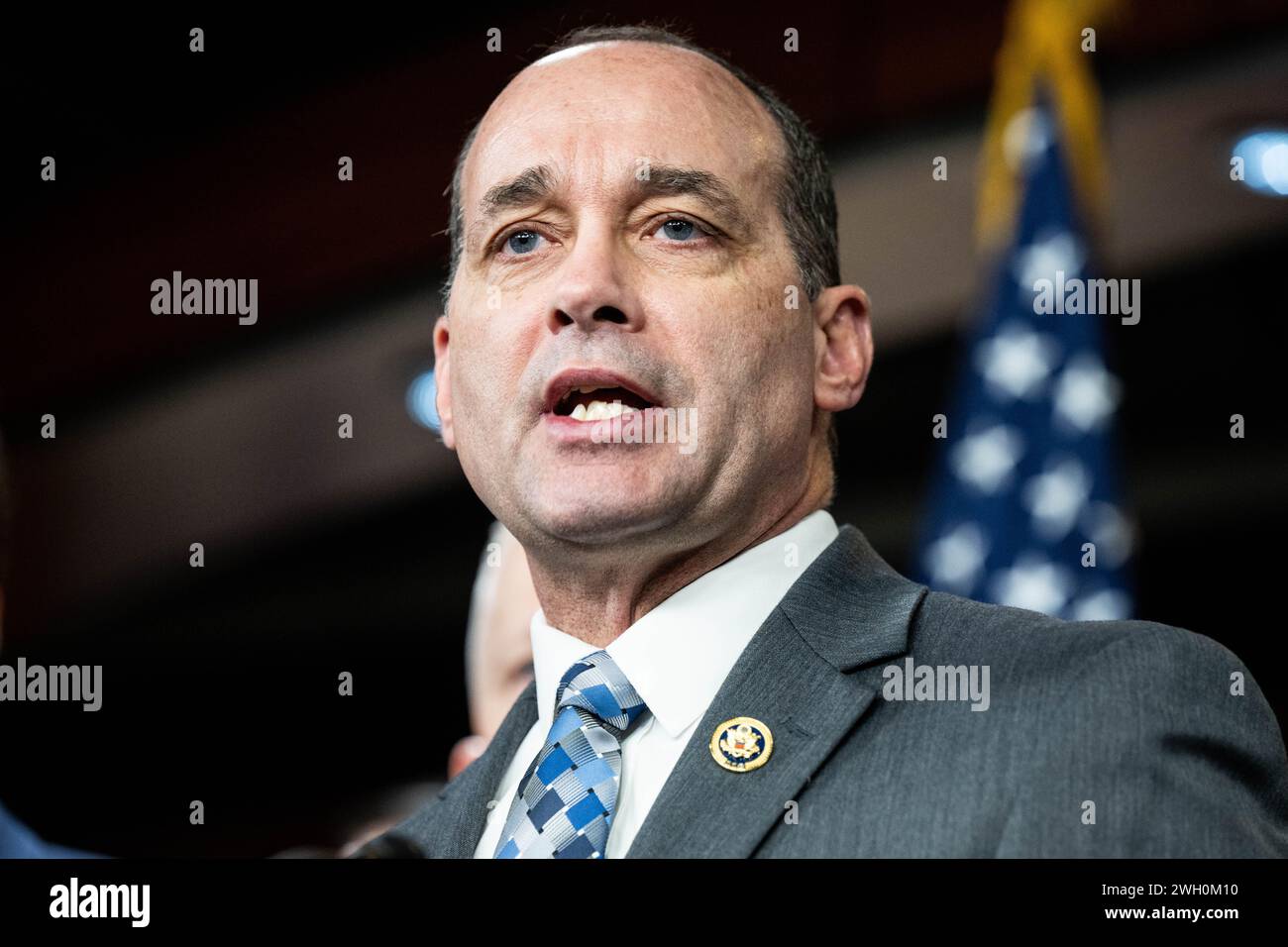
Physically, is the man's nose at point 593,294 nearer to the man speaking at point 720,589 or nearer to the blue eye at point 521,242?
the man speaking at point 720,589

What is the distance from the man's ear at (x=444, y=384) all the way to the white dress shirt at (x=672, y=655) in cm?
35

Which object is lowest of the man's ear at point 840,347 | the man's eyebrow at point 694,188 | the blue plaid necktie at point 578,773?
the blue plaid necktie at point 578,773

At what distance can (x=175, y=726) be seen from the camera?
568 cm

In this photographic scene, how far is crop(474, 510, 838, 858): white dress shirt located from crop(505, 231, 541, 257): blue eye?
50 centimetres

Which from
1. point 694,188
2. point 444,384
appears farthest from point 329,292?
point 694,188

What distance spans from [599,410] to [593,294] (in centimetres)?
14

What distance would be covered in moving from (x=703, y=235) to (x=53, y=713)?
15.0 feet

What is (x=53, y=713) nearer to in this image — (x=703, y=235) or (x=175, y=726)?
(x=175, y=726)

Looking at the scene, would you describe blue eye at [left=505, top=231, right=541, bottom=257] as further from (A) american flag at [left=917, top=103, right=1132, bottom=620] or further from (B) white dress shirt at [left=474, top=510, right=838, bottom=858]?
(A) american flag at [left=917, top=103, right=1132, bottom=620]

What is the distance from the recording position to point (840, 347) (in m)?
2.05

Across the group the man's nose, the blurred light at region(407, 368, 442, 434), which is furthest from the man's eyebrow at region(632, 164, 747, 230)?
the blurred light at region(407, 368, 442, 434)

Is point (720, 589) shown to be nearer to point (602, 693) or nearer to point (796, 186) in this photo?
point (602, 693)

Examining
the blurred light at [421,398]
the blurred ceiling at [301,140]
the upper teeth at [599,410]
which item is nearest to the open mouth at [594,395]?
the upper teeth at [599,410]

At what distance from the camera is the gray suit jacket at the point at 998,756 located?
1383mm
